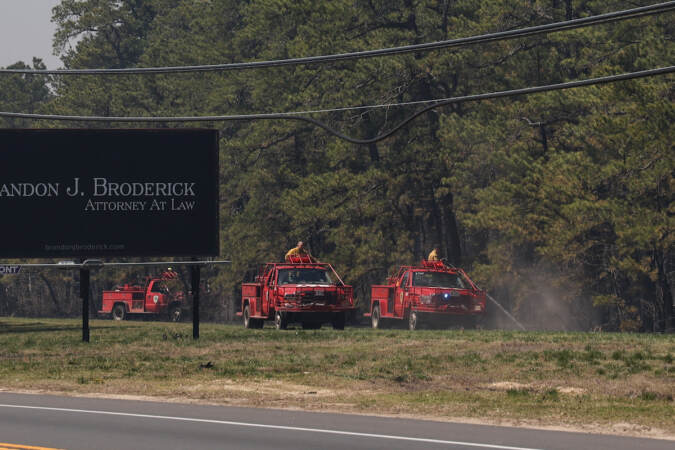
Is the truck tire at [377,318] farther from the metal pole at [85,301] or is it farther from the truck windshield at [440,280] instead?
the metal pole at [85,301]

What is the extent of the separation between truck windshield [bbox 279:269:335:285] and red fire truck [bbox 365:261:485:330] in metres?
2.98

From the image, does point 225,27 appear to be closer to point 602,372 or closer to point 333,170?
point 333,170

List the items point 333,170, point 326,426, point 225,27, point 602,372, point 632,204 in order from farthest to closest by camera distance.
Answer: point 225,27 < point 333,170 < point 632,204 < point 602,372 < point 326,426

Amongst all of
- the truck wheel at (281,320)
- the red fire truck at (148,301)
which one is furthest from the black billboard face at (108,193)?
the red fire truck at (148,301)

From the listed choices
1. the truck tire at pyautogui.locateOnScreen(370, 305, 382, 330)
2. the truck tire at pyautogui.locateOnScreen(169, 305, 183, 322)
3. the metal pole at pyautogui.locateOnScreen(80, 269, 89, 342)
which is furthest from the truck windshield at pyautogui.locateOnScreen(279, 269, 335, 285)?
the truck tire at pyautogui.locateOnScreen(169, 305, 183, 322)

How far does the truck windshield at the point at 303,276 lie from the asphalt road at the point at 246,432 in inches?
783

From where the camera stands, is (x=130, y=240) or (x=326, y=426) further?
(x=130, y=240)

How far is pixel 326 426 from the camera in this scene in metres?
17.9

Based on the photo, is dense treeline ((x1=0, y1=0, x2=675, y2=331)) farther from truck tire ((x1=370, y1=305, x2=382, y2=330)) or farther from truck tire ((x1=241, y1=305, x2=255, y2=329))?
truck tire ((x1=241, y1=305, x2=255, y2=329))

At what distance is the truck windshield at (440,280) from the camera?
1661 inches

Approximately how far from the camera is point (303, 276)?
40.7 meters

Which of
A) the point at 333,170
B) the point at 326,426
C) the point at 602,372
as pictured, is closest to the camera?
the point at 326,426

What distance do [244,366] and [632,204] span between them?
23060mm

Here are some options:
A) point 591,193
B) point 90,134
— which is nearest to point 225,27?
point 591,193
